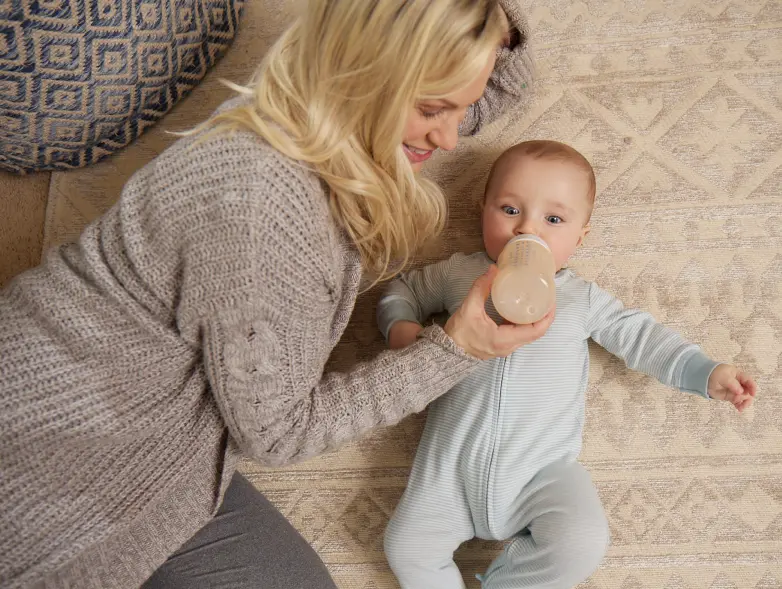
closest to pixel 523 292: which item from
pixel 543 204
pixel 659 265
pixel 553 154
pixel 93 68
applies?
pixel 543 204

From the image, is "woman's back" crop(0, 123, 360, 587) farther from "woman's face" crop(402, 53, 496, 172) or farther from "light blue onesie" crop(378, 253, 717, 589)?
"light blue onesie" crop(378, 253, 717, 589)

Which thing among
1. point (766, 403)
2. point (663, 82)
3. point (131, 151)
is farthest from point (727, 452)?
point (131, 151)

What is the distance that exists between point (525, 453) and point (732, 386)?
0.37m

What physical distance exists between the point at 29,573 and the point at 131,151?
88 cm

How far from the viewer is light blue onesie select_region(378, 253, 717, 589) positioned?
1065 millimetres

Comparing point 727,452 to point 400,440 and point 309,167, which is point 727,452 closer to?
point 400,440

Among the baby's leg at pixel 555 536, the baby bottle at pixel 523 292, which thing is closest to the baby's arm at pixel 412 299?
the baby bottle at pixel 523 292

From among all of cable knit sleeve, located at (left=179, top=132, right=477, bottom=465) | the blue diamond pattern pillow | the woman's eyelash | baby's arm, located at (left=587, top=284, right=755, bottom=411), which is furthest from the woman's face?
the blue diamond pattern pillow

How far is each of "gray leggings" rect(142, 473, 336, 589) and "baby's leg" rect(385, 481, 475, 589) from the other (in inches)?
5.7

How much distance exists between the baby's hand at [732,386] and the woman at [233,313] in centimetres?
38

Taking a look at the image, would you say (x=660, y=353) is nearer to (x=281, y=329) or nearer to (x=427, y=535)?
(x=427, y=535)

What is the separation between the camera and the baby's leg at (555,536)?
103 cm

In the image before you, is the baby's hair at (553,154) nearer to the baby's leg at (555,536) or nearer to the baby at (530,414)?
the baby at (530,414)

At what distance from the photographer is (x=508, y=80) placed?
3.96ft
